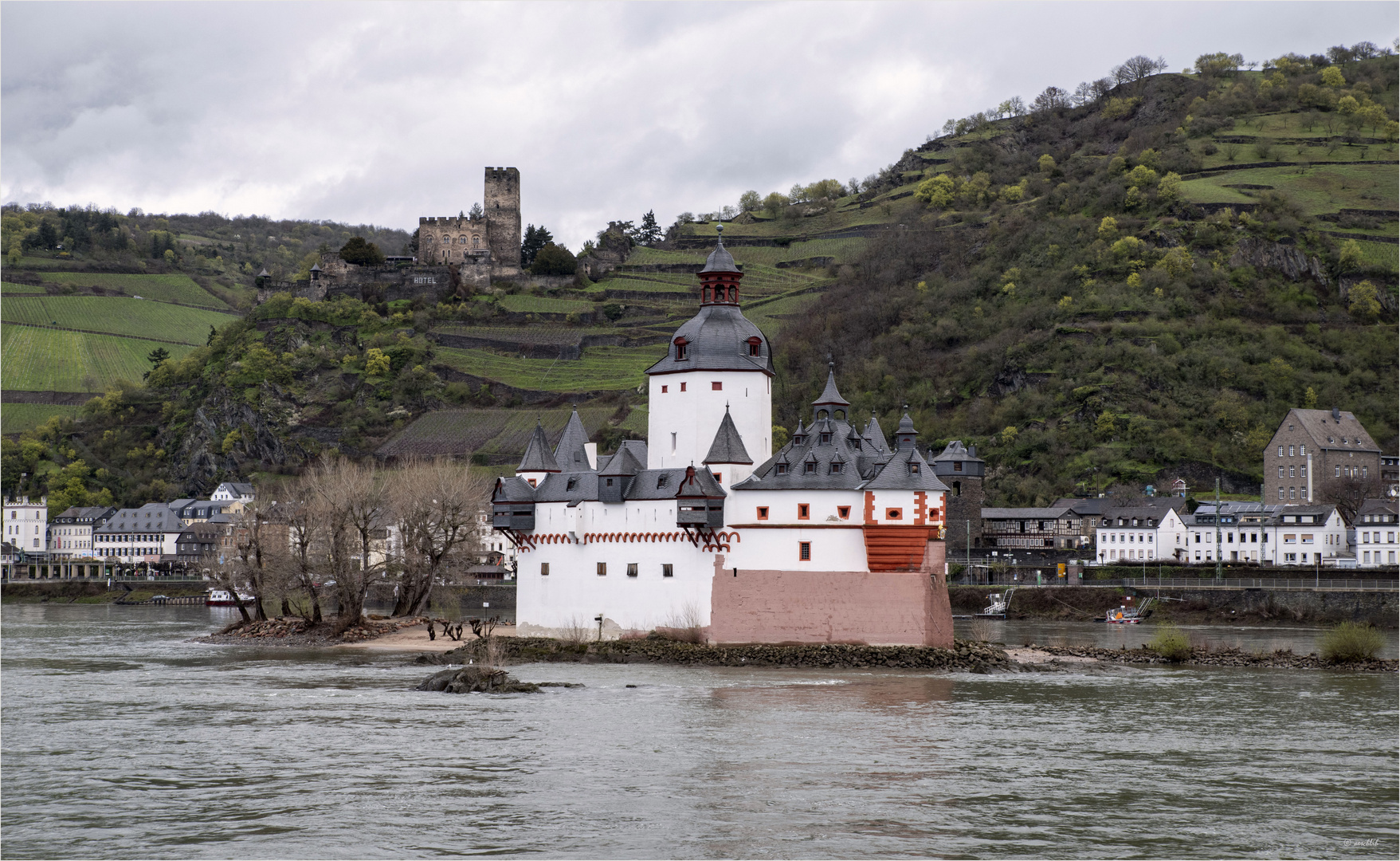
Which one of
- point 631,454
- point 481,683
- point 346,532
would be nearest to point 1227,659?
point 631,454

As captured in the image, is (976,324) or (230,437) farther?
(230,437)

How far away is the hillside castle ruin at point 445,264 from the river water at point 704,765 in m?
117

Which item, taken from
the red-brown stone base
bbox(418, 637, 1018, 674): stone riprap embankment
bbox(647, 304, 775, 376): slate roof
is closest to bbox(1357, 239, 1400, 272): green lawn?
bbox(418, 637, 1018, 674): stone riprap embankment

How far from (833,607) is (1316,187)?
105566 millimetres

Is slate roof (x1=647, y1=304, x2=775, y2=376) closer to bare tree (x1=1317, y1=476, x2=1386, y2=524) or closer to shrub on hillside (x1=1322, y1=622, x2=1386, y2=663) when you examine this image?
shrub on hillside (x1=1322, y1=622, x2=1386, y2=663)

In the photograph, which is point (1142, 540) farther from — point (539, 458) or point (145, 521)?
point (145, 521)

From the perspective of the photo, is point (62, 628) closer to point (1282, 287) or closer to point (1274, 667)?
point (1274, 667)

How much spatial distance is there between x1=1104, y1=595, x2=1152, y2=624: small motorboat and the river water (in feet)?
98.5

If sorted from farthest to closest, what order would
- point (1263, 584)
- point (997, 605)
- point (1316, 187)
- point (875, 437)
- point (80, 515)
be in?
point (1316, 187)
point (80, 515)
point (997, 605)
point (1263, 584)
point (875, 437)

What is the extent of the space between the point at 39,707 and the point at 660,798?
20.8m

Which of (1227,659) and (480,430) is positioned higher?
(480,430)

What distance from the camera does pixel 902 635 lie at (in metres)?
50.1

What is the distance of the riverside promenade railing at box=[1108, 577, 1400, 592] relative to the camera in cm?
7969

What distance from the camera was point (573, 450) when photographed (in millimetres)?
59406
